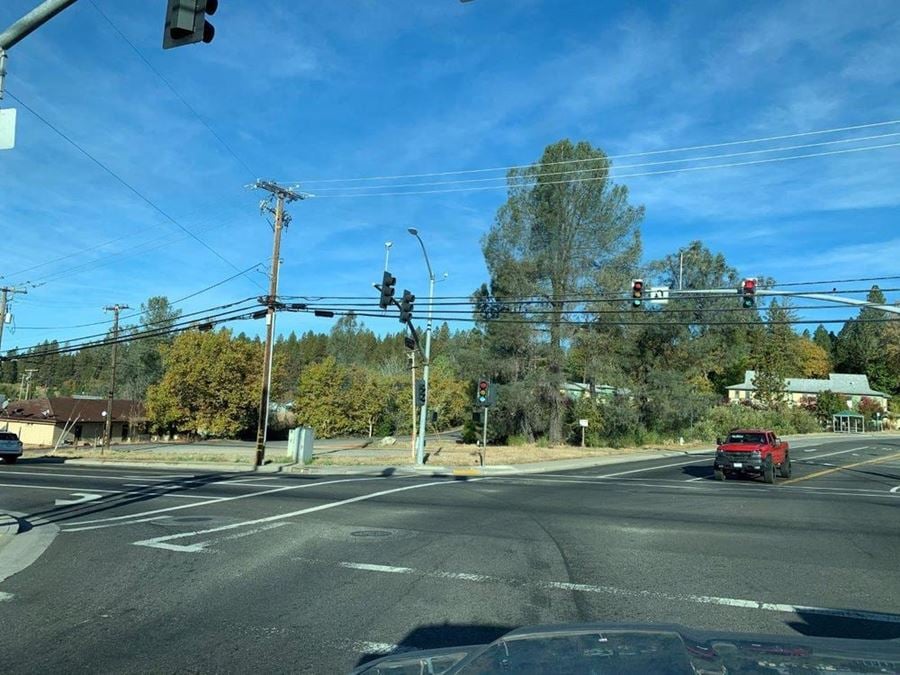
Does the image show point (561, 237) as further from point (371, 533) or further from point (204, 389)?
point (204, 389)

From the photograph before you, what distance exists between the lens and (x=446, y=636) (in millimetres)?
6004

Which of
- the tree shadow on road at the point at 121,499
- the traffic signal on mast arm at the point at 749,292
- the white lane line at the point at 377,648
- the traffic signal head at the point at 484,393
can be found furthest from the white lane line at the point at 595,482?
the white lane line at the point at 377,648

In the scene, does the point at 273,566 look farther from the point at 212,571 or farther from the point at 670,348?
the point at 670,348

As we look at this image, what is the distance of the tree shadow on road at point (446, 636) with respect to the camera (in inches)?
224

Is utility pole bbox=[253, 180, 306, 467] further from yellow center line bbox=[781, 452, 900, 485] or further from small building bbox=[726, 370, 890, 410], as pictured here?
small building bbox=[726, 370, 890, 410]

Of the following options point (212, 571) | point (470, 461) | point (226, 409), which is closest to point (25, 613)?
point (212, 571)

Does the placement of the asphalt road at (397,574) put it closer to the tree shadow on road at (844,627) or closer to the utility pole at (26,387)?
the tree shadow on road at (844,627)

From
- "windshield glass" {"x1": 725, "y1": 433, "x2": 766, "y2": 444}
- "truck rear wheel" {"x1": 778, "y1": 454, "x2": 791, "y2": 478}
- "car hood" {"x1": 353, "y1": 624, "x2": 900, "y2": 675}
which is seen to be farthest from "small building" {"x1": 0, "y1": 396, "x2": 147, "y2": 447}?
"car hood" {"x1": 353, "y1": 624, "x2": 900, "y2": 675}

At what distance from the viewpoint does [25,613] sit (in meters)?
6.90

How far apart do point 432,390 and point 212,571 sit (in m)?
64.2

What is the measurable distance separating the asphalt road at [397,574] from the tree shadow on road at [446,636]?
3 cm

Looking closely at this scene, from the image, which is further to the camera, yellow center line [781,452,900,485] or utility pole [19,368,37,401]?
utility pole [19,368,37,401]

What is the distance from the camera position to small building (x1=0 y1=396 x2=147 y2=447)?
66.1m

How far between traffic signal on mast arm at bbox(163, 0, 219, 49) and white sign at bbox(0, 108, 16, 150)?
9.72ft
